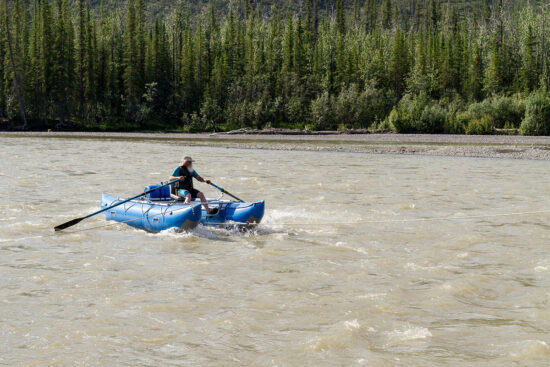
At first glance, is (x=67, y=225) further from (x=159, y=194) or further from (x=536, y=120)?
(x=536, y=120)

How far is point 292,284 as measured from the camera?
34.8 ft

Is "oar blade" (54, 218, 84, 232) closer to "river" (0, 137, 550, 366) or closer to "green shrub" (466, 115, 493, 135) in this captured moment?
"river" (0, 137, 550, 366)

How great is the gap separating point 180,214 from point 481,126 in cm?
5080

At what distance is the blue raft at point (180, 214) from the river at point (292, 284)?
0.30 meters

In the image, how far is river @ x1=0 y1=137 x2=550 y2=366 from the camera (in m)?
7.78

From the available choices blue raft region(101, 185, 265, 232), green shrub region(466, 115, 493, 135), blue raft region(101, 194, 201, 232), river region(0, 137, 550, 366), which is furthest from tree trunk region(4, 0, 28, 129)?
blue raft region(101, 185, 265, 232)

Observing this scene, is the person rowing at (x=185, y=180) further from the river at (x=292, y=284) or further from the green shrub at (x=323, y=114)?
the green shrub at (x=323, y=114)

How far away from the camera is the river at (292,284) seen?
7.78 metres

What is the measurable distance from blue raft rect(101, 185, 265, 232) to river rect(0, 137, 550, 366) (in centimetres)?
30

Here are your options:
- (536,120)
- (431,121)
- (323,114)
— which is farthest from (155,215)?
(323,114)

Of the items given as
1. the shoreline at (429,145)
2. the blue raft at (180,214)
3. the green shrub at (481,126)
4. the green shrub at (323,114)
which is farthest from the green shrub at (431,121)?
the blue raft at (180,214)

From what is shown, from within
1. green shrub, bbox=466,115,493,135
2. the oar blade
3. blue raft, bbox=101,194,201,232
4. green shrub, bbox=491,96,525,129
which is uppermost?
green shrub, bbox=491,96,525,129

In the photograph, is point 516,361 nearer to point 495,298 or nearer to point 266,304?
point 495,298

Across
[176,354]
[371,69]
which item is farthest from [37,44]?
[176,354]
